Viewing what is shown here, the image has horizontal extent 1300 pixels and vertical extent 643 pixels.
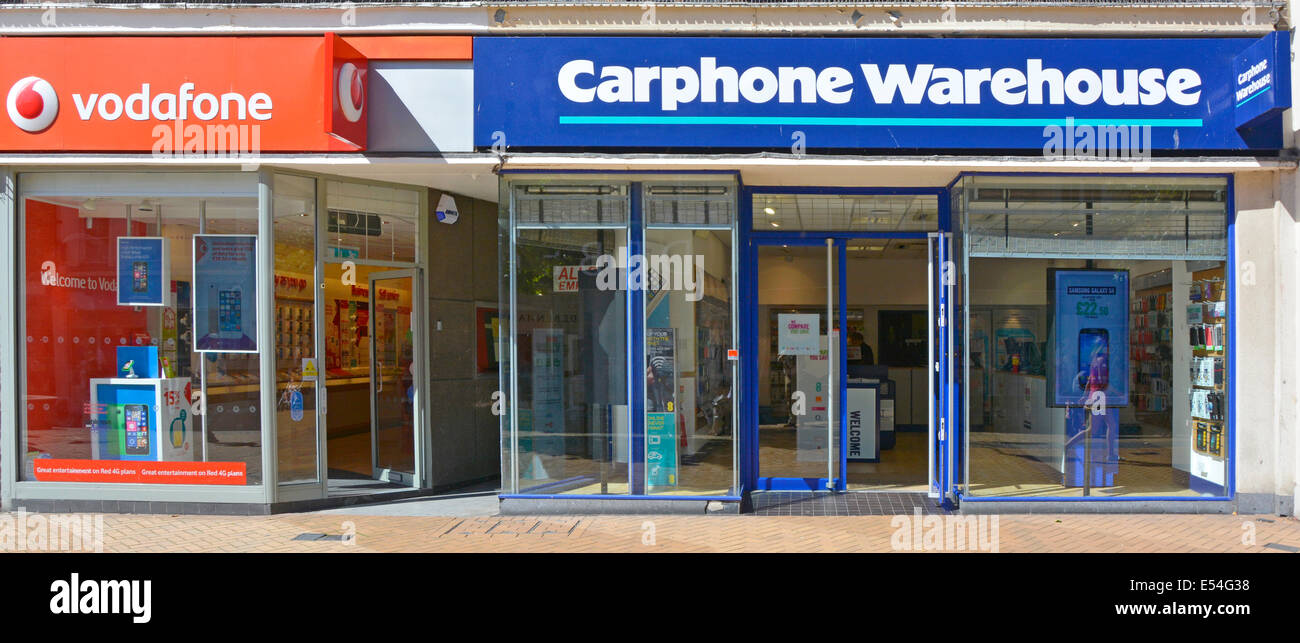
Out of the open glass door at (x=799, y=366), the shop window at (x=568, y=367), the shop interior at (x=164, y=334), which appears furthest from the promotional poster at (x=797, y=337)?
the shop interior at (x=164, y=334)

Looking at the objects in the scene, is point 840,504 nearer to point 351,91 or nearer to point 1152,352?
point 1152,352

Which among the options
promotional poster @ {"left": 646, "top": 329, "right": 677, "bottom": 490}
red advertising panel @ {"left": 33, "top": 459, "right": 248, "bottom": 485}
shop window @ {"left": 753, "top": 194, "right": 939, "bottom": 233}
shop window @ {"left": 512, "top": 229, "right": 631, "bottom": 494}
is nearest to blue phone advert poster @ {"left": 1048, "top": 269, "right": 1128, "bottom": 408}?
shop window @ {"left": 753, "top": 194, "right": 939, "bottom": 233}

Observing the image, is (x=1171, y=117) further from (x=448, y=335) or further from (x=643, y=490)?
(x=448, y=335)

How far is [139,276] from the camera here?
26.2ft

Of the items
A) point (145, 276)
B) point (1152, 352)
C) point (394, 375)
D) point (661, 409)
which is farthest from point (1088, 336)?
point (145, 276)

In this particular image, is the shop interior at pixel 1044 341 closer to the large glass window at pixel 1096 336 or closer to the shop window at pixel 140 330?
the large glass window at pixel 1096 336

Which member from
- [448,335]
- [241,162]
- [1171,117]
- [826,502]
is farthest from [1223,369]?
[241,162]

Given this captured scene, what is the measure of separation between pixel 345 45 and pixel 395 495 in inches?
165

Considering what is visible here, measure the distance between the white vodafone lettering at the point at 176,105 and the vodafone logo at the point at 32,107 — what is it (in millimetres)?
225

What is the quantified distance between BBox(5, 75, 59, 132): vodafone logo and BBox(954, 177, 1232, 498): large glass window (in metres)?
7.95

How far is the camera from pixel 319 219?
808cm

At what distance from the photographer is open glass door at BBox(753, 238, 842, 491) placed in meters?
8.45

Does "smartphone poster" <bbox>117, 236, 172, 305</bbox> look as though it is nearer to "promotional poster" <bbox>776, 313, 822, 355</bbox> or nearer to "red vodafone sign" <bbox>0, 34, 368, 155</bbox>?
"red vodafone sign" <bbox>0, 34, 368, 155</bbox>

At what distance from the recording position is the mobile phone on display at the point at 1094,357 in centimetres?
804
